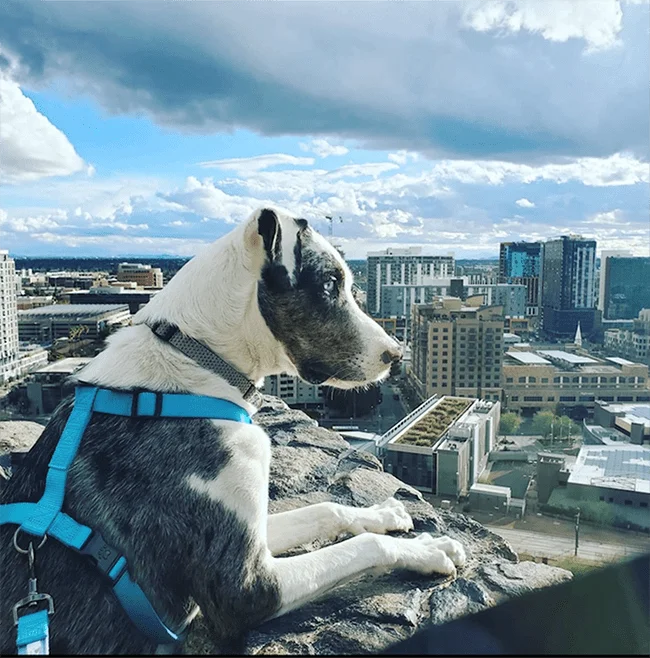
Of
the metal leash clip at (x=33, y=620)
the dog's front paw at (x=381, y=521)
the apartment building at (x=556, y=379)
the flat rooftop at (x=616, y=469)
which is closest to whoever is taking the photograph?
the metal leash clip at (x=33, y=620)

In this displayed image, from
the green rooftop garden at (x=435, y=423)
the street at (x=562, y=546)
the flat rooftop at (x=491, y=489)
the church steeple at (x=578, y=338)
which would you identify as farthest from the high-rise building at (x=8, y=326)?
the church steeple at (x=578, y=338)

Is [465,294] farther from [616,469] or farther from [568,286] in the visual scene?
[616,469]

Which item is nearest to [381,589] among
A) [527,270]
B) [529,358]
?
[529,358]

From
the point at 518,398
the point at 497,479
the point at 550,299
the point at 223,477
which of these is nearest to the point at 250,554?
the point at 223,477

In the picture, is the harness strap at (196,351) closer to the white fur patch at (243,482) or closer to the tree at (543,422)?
the white fur patch at (243,482)

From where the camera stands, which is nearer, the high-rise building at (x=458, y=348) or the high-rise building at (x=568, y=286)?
the high-rise building at (x=568, y=286)
